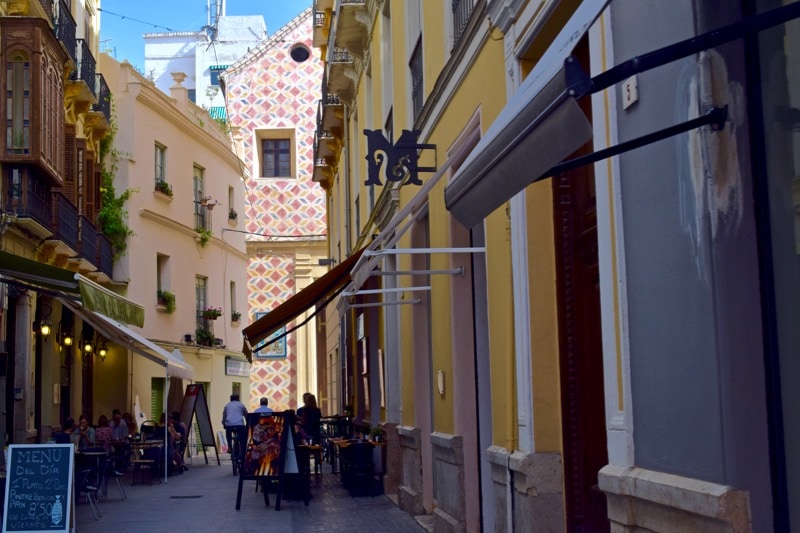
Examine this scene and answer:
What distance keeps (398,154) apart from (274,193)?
29.9 m

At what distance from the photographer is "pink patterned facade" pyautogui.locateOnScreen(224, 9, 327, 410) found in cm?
4122

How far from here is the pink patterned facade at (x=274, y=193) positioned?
41.2 m

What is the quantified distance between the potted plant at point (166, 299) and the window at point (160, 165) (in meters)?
2.90

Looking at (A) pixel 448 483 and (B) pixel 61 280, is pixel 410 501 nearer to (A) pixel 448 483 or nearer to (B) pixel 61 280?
(A) pixel 448 483

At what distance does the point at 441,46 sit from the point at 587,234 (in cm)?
475

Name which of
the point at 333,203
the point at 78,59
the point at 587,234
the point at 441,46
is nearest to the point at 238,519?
the point at 441,46

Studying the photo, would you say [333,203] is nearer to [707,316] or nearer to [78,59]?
[78,59]

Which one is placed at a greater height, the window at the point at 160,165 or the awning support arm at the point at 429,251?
the window at the point at 160,165

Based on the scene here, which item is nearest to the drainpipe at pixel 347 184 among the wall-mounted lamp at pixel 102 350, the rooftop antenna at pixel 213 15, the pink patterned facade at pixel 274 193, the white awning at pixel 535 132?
the wall-mounted lamp at pixel 102 350

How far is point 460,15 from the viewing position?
1017 cm

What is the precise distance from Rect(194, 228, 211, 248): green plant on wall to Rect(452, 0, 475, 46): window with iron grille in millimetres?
23328

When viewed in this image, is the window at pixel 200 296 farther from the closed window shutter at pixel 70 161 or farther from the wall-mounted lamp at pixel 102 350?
the closed window shutter at pixel 70 161

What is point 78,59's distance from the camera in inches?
948

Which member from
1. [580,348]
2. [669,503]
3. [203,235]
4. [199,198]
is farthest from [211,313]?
[669,503]
